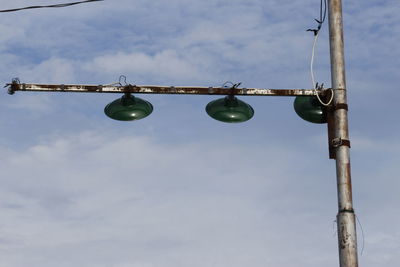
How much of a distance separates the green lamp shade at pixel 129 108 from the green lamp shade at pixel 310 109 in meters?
2.15

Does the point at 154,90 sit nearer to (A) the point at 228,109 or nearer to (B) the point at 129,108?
(B) the point at 129,108

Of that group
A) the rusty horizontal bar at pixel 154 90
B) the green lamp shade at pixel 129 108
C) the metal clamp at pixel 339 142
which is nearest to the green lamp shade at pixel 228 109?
the rusty horizontal bar at pixel 154 90

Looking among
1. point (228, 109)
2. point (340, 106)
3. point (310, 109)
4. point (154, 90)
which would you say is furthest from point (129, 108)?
point (340, 106)

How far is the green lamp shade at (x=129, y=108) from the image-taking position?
35.8 feet

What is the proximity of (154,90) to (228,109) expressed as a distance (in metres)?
1.11

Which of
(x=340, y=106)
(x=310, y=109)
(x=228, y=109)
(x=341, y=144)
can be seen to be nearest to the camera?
(x=341, y=144)

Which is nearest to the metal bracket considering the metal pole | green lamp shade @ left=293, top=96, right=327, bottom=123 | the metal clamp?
the metal pole

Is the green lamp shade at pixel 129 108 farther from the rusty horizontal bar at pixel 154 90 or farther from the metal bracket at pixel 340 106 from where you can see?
the metal bracket at pixel 340 106

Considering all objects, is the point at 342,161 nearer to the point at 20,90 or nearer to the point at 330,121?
the point at 330,121

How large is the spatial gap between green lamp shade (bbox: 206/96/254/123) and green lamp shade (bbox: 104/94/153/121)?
0.91 m

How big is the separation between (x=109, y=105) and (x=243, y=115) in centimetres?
197

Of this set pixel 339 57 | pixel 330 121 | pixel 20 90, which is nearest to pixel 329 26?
pixel 339 57

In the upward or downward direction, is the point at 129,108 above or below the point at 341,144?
above

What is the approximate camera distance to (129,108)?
10.9 m
